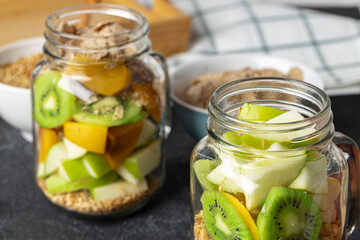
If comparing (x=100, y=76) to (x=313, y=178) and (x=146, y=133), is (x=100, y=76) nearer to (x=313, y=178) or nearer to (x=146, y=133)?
(x=146, y=133)

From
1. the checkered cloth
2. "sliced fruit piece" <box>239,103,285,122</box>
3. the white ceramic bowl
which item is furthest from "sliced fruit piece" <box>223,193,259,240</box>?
the checkered cloth

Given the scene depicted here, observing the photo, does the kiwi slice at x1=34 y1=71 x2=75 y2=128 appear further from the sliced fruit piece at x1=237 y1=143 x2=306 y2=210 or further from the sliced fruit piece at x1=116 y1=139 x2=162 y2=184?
the sliced fruit piece at x1=237 y1=143 x2=306 y2=210

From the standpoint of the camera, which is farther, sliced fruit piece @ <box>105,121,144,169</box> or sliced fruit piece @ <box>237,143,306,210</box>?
sliced fruit piece @ <box>105,121,144,169</box>

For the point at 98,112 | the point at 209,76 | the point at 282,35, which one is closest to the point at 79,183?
the point at 98,112

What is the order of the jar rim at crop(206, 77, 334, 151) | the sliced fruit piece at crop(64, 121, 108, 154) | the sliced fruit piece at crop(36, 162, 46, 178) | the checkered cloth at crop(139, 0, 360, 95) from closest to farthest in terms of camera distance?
the jar rim at crop(206, 77, 334, 151) → the sliced fruit piece at crop(64, 121, 108, 154) → the sliced fruit piece at crop(36, 162, 46, 178) → the checkered cloth at crop(139, 0, 360, 95)

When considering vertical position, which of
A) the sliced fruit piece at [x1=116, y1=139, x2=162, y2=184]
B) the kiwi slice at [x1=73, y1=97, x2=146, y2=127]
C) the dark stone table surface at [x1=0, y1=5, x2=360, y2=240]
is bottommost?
the dark stone table surface at [x1=0, y1=5, x2=360, y2=240]

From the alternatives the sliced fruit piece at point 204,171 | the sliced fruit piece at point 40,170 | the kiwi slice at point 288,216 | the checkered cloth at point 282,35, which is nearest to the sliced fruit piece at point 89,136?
the sliced fruit piece at point 40,170

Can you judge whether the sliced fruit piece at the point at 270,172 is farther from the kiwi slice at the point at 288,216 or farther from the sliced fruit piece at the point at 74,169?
the sliced fruit piece at the point at 74,169
